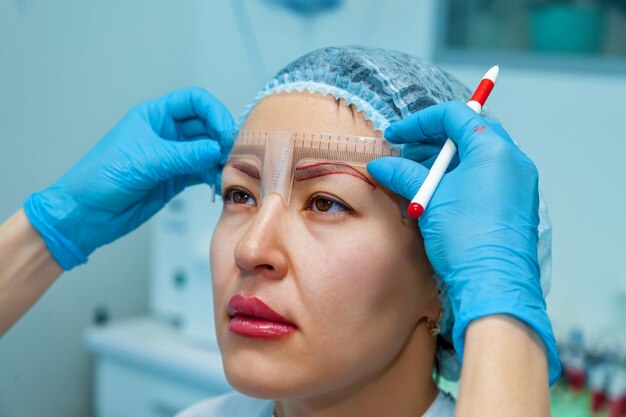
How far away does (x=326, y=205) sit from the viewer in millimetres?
1096

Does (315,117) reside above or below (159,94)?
above

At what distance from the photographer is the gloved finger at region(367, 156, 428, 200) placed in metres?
1.03

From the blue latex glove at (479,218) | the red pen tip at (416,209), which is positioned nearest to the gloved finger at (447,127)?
the blue latex glove at (479,218)

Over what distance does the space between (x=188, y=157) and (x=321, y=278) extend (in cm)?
46

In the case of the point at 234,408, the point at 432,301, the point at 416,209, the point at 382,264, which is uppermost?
the point at 416,209

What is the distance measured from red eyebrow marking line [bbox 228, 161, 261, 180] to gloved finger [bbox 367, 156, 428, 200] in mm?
204

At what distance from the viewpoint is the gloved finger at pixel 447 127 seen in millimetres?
1012

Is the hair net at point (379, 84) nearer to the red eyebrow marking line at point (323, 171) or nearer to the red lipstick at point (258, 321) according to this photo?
the red eyebrow marking line at point (323, 171)

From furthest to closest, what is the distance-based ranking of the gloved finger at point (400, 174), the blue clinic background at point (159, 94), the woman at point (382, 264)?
the blue clinic background at point (159, 94)
the gloved finger at point (400, 174)
the woman at point (382, 264)

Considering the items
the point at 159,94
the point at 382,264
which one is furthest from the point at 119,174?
the point at 159,94

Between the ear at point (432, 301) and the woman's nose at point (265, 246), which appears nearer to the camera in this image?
the woman's nose at point (265, 246)

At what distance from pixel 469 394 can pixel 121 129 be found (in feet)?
3.04

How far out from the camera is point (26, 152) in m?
1.51

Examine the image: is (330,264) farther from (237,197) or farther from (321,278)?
(237,197)
